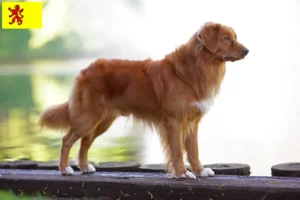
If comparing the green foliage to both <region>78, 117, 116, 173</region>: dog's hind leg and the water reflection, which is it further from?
<region>78, 117, 116, 173</region>: dog's hind leg

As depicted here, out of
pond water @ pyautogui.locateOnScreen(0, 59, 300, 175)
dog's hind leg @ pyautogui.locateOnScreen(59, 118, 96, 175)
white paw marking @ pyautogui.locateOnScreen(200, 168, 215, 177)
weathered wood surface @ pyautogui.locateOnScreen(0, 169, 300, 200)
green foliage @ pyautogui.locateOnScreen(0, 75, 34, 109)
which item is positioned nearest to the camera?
weathered wood surface @ pyautogui.locateOnScreen(0, 169, 300, 200)

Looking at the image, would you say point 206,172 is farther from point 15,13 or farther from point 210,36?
point 15,13

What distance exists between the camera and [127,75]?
Result: 4746 mm

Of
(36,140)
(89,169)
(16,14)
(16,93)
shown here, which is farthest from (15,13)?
(16,93)

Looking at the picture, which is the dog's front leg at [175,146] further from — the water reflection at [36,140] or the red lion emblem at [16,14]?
the red lion emblem at [16,14]

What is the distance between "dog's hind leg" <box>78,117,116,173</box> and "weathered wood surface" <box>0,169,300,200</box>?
0.39ft

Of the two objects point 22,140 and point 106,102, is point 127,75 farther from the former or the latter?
point 22,140

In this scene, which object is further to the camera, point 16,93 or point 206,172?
point 16,93

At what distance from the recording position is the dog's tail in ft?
16.7

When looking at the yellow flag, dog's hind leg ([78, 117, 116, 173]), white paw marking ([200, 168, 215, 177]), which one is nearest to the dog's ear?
white paw marking ([200, 168, 215, 177])

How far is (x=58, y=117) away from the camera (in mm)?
5102

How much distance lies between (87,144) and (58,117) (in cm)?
32

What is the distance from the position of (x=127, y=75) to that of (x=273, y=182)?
1.35 metres

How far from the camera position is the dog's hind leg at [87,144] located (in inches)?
199
